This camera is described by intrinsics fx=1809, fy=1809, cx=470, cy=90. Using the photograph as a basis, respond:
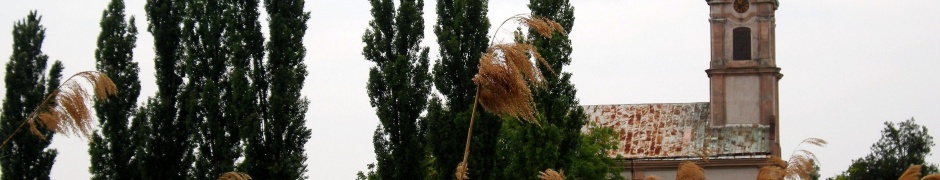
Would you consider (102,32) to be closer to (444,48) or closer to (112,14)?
(112,14)

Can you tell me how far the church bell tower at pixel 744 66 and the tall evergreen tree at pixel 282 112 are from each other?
29388 mm

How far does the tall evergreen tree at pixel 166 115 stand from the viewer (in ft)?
117

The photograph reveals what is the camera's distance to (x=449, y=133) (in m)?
35.3

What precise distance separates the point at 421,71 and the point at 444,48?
2.23 feet

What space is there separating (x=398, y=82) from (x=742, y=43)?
97.2 ft

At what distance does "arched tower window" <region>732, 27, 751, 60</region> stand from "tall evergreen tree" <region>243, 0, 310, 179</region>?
29.6 m

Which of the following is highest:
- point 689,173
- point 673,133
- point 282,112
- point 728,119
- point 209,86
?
point 728,119

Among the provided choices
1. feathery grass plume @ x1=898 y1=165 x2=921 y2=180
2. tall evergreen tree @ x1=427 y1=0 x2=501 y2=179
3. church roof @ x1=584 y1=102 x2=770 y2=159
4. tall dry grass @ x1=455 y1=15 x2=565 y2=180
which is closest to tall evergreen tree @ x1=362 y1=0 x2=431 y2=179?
tall evergreen tree @ x1=427 y1=0 x2=501 y2=179

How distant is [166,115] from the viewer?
119ft

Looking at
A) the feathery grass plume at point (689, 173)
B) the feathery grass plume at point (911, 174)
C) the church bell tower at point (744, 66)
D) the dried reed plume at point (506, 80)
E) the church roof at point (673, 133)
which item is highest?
the church bell tower at point (744, 66)

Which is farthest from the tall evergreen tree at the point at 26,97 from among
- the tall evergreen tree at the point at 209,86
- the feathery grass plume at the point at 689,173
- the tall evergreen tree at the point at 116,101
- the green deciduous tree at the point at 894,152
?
the green deciduous tree at the point at 894,152

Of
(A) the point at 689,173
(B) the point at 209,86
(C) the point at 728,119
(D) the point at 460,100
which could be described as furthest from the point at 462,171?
(C) the point at 728,119

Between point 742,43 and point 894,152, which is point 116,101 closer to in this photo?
point 742,43

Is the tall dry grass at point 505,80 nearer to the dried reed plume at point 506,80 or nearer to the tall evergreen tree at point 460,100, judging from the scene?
the dried reed plume at point 506,80
